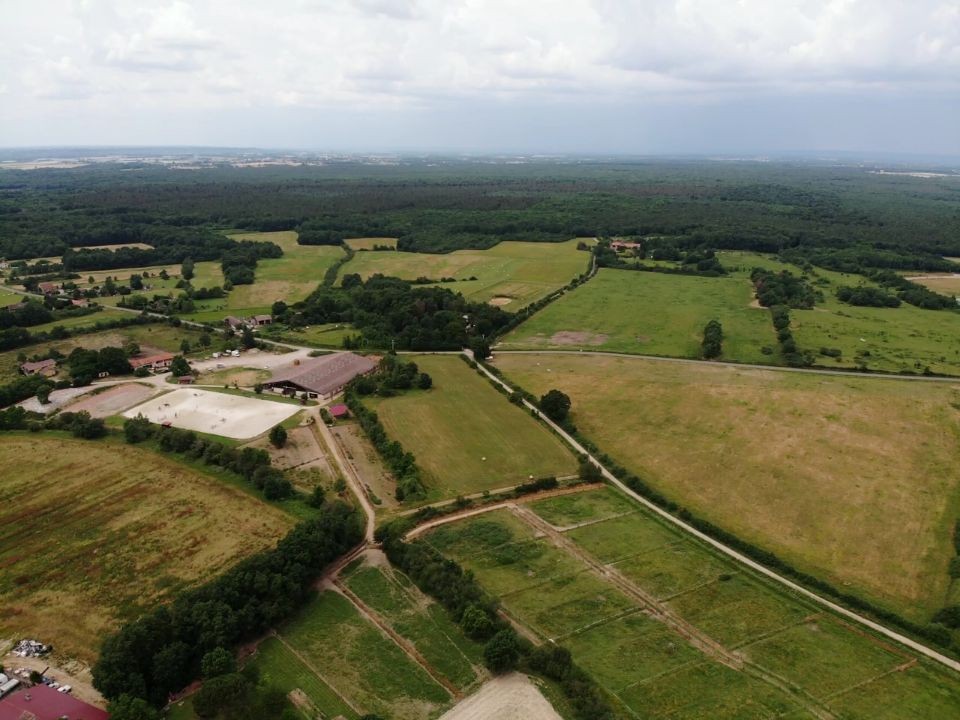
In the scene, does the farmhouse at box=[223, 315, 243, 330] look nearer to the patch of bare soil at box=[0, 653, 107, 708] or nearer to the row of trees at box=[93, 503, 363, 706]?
the row of trees at box=[93, 503, 363, 706]

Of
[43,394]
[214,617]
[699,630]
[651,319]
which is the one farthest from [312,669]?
[651,319]

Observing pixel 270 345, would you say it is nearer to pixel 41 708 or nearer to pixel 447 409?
pixel 447 409

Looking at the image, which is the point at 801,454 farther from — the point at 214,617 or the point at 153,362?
the point at 153,362

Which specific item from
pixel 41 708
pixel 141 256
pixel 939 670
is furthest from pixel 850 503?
pixel 141 256

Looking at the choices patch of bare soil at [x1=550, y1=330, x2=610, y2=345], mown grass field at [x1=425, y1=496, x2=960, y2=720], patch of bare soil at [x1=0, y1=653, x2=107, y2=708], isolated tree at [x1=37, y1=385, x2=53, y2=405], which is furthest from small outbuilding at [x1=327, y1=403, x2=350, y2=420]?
patch of bare soil at [x1=550, y1=330, x2=610, y2=345]

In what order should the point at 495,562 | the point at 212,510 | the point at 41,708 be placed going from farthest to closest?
the point at 212,510, the point at 495,562, the point at 41,708
